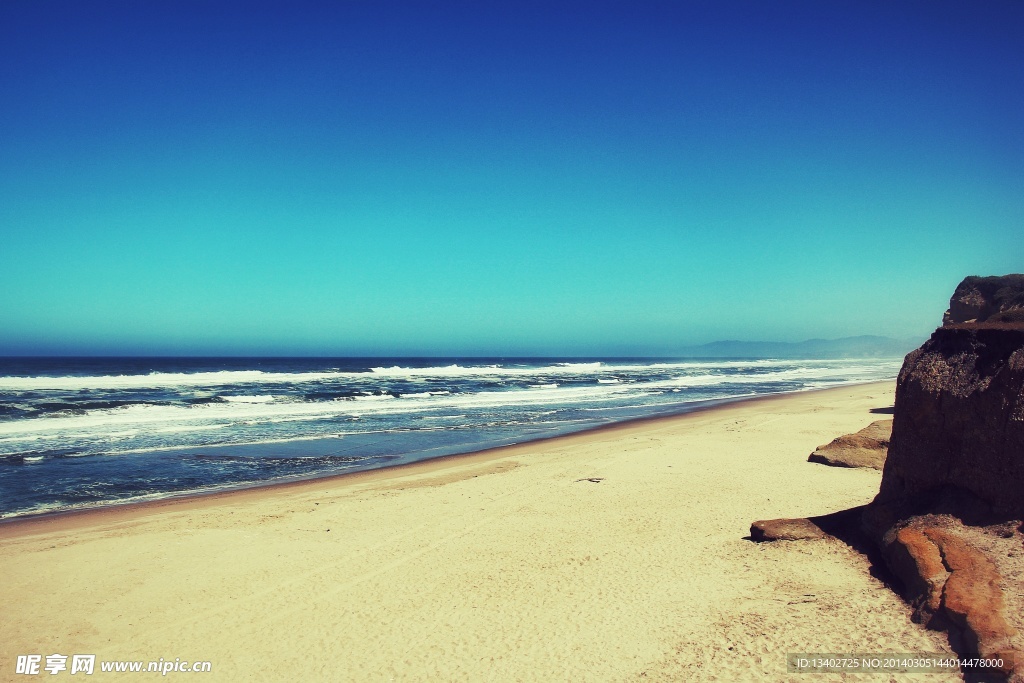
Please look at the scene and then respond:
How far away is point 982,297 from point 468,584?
1618 cm

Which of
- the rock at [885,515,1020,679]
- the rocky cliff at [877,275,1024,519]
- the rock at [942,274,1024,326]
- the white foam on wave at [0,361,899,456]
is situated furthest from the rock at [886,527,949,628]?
the white foam on wave at [0,361,899,456]

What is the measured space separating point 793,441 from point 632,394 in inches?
811

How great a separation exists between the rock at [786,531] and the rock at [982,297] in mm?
9822

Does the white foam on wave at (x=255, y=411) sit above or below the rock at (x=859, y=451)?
below

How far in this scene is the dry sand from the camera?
4.37 meters

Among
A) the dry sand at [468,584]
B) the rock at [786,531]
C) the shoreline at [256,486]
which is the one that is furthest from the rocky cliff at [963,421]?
the shoreline at [256,486]

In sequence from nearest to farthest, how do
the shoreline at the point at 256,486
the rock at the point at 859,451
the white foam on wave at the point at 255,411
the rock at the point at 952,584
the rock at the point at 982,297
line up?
the rock at the point at 952,584, the shoreline at the point at 256,486, the rock at the point at 859,451, the rock at the point at 982,297, the white foam on wave at the point at 255,411

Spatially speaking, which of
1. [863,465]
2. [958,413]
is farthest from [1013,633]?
[863,465]

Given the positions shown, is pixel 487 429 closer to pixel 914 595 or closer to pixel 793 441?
pixel 793 441

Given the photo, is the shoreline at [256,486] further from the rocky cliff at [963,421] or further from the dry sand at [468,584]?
the rocky cliff at [963,421]

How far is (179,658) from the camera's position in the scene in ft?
15.6

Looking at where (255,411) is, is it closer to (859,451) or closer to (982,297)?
(859,451)

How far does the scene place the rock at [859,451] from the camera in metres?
9.79

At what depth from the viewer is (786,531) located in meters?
6.03
